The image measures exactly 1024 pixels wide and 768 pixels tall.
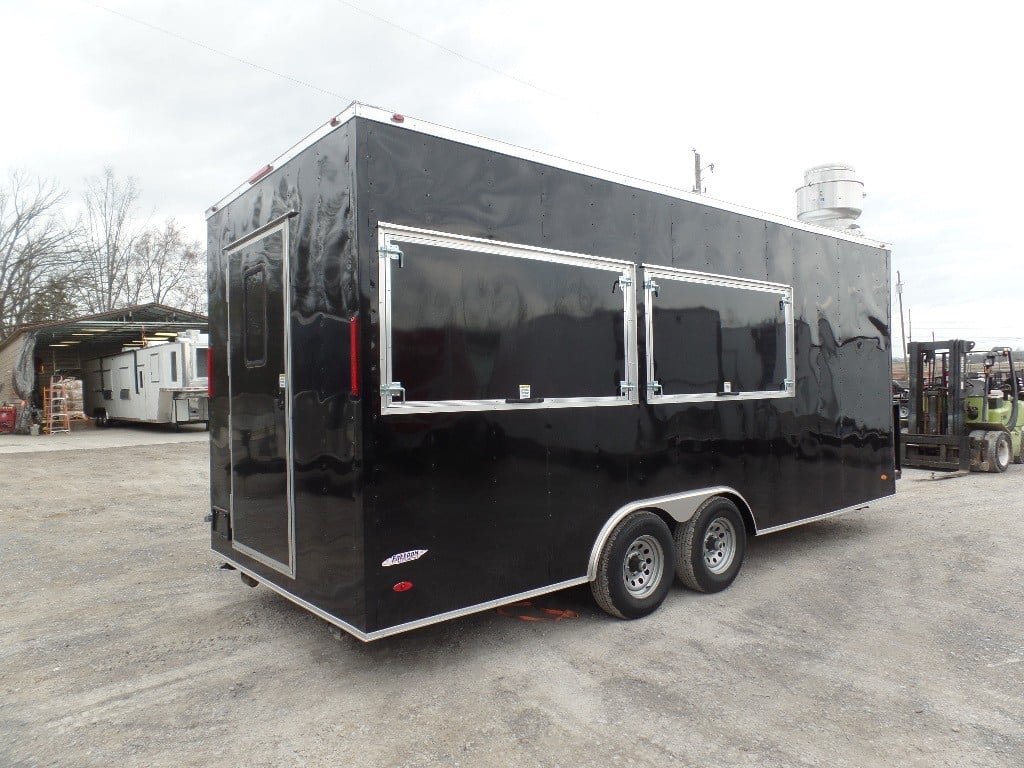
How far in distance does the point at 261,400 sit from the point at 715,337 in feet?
10.4

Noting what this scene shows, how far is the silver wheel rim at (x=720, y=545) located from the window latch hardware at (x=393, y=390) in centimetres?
284

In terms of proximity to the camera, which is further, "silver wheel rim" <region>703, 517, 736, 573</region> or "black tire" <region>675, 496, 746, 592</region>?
"silver wheel rim" <region>703, 517, 736, 573</region>

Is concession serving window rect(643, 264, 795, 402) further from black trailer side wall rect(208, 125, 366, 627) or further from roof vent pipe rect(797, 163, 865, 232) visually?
roof vent pipe rect(797, 163, 865, 232)

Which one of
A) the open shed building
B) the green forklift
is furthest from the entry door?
the open shed building

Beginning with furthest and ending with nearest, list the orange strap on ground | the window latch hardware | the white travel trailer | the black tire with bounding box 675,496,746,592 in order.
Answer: the white travel trailer, the black tire with bounding box 675,496,746,592, the orange strap on ground, the window latch hardware

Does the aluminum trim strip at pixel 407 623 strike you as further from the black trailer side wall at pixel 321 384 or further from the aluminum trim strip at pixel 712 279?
the aluminum trim strip at pixel 712 279

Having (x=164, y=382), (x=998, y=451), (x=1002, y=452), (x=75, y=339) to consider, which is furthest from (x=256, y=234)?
(x=75, y=339)

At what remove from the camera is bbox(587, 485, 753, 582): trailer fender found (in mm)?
4285

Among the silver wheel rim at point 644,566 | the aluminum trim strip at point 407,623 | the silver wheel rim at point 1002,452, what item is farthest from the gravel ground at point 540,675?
the silver wheel rim at point 1002,452

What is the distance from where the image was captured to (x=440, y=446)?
11.7 ft

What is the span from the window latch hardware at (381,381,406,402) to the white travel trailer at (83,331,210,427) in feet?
47.5

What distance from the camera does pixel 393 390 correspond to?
3377mm

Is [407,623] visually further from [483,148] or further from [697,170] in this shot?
[697,170]

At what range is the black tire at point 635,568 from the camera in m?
4.38
